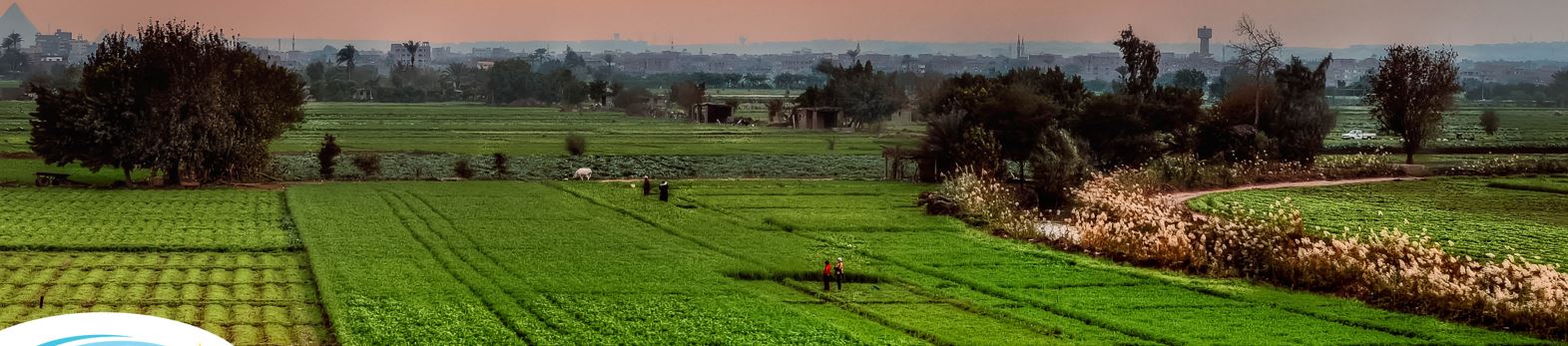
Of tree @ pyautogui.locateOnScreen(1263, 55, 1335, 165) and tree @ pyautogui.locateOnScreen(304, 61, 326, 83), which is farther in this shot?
tree @ pyautogui.locateOnScreen(304, 61, 326, 83)

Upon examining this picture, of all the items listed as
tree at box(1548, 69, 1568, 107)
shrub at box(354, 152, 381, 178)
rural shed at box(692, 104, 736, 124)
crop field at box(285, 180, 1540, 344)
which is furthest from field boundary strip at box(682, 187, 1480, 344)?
tree at box(1548, 69, 1568, 107)

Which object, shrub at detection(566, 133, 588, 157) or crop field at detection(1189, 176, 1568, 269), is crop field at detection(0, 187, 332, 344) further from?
shrub at detection(566, 133, 588, 157)

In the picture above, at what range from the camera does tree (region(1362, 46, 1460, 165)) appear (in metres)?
39.4

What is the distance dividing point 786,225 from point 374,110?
66120 mm

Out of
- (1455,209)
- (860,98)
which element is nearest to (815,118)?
(860,98)

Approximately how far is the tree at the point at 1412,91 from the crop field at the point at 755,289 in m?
18.5

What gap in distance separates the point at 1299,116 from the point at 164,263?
26.7 meters

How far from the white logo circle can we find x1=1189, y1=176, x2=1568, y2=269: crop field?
53.2ft

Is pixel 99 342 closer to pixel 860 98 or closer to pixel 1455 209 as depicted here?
pixel 1455 209

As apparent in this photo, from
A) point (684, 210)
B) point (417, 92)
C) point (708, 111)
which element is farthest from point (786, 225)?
point (417, 92)

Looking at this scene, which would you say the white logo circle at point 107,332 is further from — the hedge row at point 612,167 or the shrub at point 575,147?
the shrub at point 575,147

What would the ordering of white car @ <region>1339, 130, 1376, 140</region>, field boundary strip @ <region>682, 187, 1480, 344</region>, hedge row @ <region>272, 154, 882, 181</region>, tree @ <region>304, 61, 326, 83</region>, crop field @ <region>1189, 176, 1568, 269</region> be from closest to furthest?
1. field boundary strip @ <region>682, 187, 1480, 344</region>
2. crop field @ <region>1189, 176, 1568, 269</region>
3. hedge row @ <region>272, 154, 882, 181</region>
4. white car @ <region>1339, 130, 1376, 140</region>
5. tree @ <region>304, 61, 326, 83</region>

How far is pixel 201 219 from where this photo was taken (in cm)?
2508

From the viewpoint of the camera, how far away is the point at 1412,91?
3950 cm
